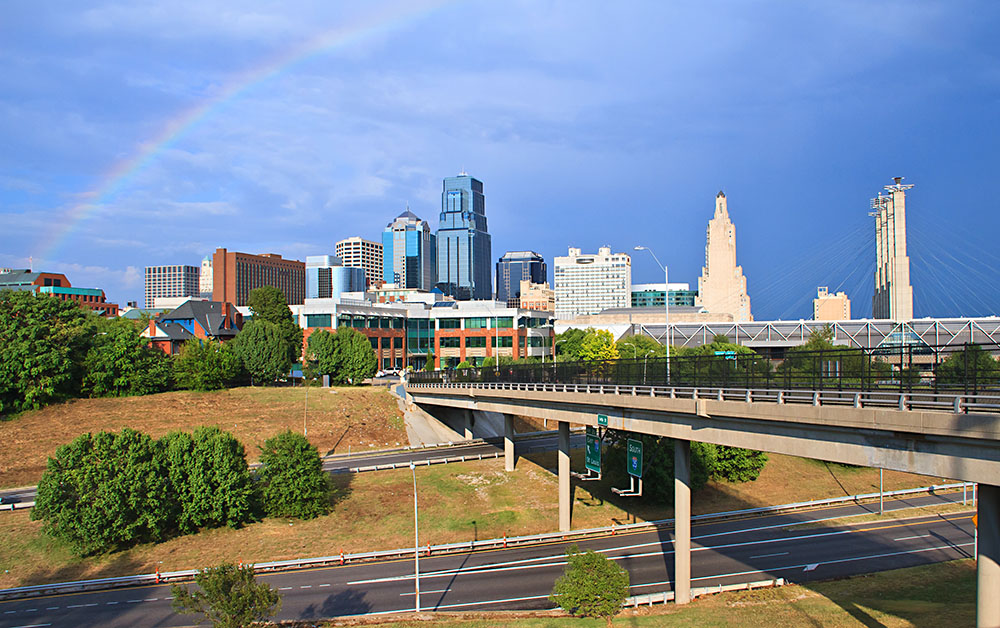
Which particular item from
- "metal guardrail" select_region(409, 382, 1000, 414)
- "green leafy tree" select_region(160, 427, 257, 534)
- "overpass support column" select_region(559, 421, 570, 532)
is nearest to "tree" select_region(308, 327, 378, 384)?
"green leafy tree" select_region(160, 427, 257, 534)

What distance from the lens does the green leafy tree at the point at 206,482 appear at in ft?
158

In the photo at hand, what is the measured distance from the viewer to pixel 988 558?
19109mm

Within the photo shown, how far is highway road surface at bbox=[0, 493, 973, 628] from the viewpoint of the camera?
33875 mm

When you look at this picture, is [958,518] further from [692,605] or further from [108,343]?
[108,343]

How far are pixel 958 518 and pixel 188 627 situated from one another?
49544 mm

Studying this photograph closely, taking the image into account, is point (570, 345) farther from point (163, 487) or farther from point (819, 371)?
point (819, 371)

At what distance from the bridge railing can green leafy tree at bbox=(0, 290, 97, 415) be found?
5676cm

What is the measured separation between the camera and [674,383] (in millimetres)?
37250

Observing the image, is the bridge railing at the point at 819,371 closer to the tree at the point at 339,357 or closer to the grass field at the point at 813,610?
the grass field at the point at 813,610

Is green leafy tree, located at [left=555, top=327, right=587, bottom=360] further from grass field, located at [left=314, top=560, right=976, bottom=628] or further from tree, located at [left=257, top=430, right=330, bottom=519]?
grass field, located at [left=314, top=560, right=976, bottom=628]

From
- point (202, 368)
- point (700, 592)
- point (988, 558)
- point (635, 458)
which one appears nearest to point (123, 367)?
point (202, 368)

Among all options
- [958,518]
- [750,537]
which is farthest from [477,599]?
[958,518]

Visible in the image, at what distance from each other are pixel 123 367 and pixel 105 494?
1701 inches

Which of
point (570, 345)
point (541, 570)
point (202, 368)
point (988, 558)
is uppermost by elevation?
point (570, 345)
